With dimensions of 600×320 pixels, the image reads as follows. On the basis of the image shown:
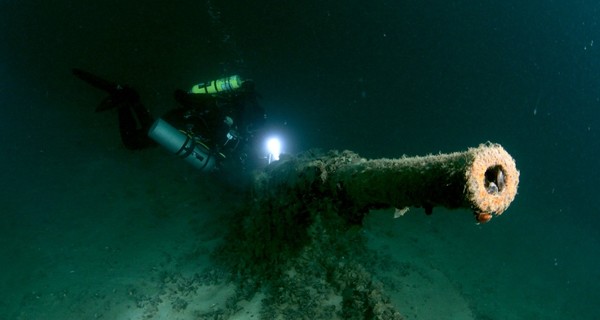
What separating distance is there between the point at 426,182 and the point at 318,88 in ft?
89.1

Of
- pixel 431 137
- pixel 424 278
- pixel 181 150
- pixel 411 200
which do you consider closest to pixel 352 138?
pixel 431 137

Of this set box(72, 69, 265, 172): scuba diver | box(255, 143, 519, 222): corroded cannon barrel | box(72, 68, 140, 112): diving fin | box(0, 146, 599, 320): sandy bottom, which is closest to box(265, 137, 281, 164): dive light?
box(72, 69, 265, 172): scuba diver

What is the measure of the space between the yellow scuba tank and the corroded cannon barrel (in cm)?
391

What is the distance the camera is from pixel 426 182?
1.44m

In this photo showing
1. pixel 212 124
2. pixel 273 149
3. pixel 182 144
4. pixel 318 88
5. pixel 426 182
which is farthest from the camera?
pixel 318 88

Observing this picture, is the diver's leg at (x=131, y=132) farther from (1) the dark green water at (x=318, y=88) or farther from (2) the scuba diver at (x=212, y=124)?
(1) the dark green water at (x=318, y=88)

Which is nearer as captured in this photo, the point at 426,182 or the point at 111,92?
the point at 426,182

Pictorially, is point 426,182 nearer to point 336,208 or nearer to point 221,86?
point 336,208

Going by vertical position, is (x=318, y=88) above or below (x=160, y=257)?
above

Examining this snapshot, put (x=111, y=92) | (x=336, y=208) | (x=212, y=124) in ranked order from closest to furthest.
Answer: (x=336, y=208) < (x=212, y=124) < (x=111, y=92)

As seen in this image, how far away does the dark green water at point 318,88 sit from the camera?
8297mm

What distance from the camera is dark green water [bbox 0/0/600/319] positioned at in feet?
27.2

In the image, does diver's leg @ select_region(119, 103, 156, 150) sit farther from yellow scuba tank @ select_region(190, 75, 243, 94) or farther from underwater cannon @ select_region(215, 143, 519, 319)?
underwater cannon @ select_region(215, 143, 519, 319)

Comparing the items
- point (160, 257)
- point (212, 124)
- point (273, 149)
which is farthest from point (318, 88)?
point (160, 257)
